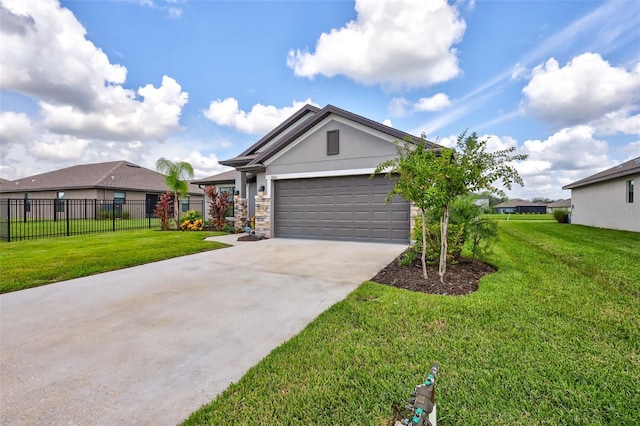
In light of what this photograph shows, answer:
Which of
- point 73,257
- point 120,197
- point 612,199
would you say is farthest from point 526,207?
point 73,257

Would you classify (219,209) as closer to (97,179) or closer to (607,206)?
(97,179)

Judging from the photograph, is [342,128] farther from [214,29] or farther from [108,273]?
[108,273]

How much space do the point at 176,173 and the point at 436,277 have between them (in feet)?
46.8

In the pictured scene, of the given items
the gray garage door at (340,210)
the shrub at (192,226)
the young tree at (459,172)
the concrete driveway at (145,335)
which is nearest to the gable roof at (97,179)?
the shrub at (192,226)

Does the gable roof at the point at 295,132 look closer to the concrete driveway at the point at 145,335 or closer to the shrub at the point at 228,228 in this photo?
the shrub at the point at 228,228

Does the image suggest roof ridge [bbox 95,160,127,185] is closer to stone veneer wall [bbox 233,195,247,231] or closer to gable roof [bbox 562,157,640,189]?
stone veneer wall [bbox 233,195,247,231]

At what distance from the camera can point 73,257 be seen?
24.1 ft

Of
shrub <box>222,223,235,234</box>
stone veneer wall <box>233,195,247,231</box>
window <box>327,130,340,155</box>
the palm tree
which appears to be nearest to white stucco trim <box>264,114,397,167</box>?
window <box>327,130,340,155</box>

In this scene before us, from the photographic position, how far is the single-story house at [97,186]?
22141 mm

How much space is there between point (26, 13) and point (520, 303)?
1398cm

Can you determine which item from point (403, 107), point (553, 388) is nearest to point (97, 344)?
point (553, 388)

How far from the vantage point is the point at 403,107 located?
49.1 ft

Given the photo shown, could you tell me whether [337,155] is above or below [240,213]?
above

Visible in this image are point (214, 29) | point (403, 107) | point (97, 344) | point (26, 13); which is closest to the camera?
point (97, 344)
